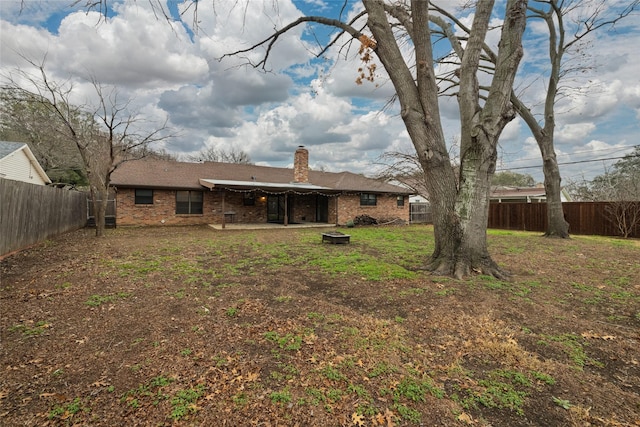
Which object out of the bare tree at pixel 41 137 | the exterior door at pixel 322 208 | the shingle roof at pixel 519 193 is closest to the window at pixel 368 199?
the exterior door at pixel 322 208

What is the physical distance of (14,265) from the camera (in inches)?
230

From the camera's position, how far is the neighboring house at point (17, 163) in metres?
13.7

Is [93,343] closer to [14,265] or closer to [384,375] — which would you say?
[384,375]

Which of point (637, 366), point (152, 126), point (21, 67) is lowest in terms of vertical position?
point (637, 366)

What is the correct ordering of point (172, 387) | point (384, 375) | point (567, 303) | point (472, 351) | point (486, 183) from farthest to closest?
point (486, 183), point (567, 303), point (472, 351), point (384, 375), point (172, 387)

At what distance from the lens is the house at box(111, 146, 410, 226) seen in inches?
587

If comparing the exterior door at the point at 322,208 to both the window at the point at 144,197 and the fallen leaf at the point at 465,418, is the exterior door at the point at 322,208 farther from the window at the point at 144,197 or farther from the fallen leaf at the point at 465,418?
the fallen leaf at the point at 465,418

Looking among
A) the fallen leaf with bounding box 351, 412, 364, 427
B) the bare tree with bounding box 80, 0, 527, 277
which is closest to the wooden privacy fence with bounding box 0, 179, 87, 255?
the bare tree with bounding box 80, 0, 527, 277

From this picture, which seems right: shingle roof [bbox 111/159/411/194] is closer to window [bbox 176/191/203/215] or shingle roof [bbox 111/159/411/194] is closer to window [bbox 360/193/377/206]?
window [bbox 360/193/377/206]

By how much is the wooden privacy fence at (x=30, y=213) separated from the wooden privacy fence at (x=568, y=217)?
66.8ft

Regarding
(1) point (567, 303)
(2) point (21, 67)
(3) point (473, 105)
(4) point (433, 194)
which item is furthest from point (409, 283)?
(2) point (21, 67)

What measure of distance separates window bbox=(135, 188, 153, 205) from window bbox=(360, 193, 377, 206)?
1258 cm

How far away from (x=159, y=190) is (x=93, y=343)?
13961 millimetres

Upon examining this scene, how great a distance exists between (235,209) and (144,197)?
4743 millimetres
